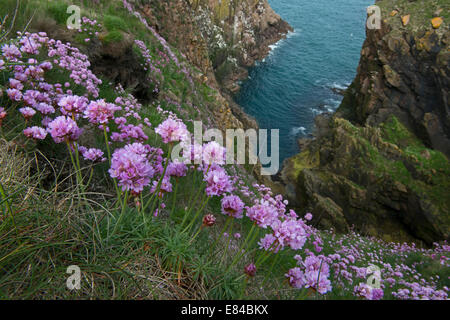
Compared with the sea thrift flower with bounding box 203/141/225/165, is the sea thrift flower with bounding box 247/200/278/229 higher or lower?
lower

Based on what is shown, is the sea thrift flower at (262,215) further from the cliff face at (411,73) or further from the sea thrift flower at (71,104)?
the cliff face at (411,73)

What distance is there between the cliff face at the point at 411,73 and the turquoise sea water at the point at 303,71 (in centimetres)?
829

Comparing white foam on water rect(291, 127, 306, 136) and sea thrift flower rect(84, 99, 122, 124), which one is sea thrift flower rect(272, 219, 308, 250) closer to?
sea thrift flower rect(84, 99, 122, 124)

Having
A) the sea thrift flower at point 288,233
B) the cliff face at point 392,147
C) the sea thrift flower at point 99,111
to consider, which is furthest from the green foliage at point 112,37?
the cliff face at point 392,147

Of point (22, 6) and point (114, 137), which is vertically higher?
point (22, 6)

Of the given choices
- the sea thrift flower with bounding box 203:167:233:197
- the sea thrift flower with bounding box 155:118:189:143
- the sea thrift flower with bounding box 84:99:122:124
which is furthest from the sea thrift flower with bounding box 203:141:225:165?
the sea thrift flower with bounding box 84:99:122:124

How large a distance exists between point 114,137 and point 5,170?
1100 millimetres

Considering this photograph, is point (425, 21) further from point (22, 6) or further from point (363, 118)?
point (22, 6)

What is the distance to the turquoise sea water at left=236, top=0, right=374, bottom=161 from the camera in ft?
125

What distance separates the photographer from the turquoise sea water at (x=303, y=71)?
3825 cm

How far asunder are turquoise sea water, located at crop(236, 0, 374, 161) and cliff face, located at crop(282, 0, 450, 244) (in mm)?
4697

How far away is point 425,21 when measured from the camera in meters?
29.4

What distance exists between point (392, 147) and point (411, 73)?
421 inches
